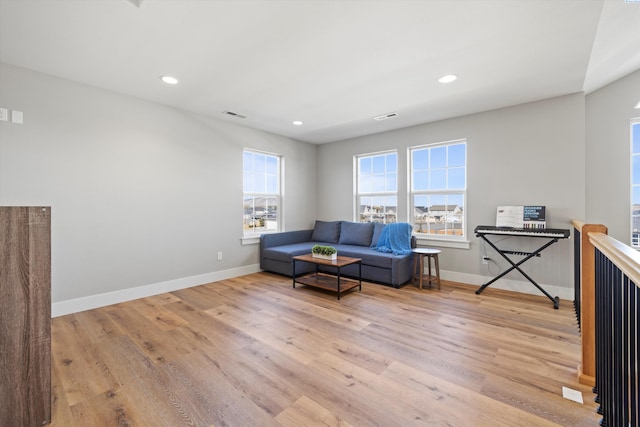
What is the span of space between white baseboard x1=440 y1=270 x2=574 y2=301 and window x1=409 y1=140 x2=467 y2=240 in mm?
565

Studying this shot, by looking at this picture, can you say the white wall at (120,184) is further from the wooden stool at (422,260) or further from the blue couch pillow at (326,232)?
the wooden stool at (422,260)

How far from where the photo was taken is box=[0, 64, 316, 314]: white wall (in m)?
2.82

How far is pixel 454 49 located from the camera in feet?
7.80

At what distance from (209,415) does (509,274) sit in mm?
3859

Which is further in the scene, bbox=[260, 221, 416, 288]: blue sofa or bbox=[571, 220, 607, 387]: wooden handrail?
bbox=[260, 221, 416, 288]: blue sofa

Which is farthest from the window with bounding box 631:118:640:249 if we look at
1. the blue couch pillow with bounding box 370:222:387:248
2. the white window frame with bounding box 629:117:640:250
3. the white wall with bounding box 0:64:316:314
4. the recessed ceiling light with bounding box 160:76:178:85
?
the recessed ceiling light with bounding box 160:76:178:85

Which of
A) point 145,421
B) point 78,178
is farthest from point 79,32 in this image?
point 145,421

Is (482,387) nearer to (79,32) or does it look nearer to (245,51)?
(245,51)

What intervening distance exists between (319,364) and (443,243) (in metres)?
3.04

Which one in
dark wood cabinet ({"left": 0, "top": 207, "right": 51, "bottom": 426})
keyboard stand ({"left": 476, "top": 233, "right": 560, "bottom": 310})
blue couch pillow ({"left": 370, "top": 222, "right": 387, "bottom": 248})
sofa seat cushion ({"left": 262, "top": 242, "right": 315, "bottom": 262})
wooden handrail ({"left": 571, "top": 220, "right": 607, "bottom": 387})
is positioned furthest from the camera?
blue couch pillow ({"left": 370, "top": 222, "right": 387, "bottom": 248})

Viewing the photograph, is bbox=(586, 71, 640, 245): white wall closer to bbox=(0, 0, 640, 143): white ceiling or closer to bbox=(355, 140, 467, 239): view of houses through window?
bbox=(0, 0, 640, 143): white ceiling

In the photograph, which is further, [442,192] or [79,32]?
[442,192]

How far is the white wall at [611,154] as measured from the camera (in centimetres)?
338

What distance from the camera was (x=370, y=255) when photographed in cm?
416
